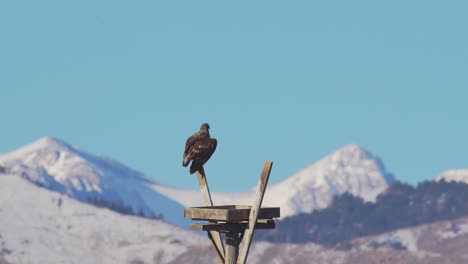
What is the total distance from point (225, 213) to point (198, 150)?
3.32m

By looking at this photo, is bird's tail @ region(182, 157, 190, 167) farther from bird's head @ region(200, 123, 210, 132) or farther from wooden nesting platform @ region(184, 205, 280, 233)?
wooden nesting platform @ region(184, 205, 280, 233)

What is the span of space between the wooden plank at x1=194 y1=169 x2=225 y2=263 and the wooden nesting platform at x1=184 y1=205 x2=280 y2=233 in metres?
0.36

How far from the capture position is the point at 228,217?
36.8 metres

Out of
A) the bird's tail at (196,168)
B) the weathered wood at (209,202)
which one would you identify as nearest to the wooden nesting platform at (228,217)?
the weathered wood at (209,202)

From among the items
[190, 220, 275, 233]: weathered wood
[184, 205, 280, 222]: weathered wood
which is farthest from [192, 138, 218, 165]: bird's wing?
[190, 220, 275, 233]: weathered wood

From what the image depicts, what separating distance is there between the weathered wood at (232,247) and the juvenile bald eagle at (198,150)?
2644mm

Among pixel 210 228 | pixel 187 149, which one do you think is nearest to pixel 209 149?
pixel 187 149

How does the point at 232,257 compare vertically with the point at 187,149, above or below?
below

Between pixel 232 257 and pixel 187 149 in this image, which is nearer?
pixel 232 257

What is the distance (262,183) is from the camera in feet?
119

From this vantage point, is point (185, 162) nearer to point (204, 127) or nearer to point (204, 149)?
point (204, 149)

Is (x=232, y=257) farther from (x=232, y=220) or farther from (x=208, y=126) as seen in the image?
(x=208, y=126)

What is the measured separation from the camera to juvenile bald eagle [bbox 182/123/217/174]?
39.7 meters

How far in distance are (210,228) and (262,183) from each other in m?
2.27
